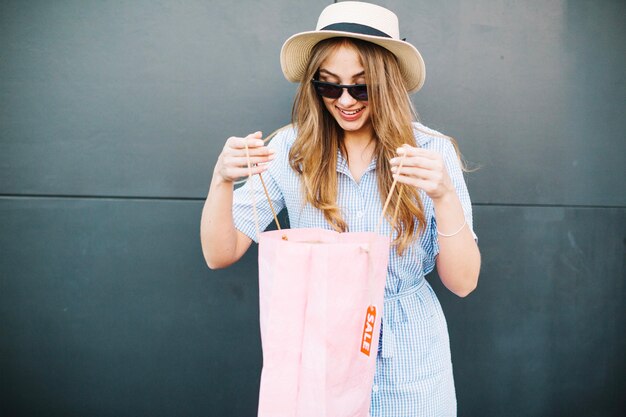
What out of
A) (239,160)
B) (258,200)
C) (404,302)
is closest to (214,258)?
(258,200)

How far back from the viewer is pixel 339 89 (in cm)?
138

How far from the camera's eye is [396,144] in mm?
1414

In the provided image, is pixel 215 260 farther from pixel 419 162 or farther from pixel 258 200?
pixel 419 162

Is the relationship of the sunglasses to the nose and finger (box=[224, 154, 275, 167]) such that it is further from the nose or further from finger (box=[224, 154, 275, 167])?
finger (box=[224, 154, 275, 167])

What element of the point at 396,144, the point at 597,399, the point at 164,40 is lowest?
the point at 597,399

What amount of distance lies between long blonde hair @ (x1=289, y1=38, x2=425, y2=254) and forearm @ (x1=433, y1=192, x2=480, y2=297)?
0.15m

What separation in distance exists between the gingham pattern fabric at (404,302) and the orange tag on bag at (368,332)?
12.6 inches

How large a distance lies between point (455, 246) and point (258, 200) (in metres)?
0.65

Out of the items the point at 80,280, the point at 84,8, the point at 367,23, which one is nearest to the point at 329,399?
the point at 367,23

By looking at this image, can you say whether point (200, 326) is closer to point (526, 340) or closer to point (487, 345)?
point (487, 345)

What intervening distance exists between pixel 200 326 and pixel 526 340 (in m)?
1.72

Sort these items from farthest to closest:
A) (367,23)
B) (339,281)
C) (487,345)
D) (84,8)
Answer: (487,345)
(84,8)
(367,23)
(339,281)

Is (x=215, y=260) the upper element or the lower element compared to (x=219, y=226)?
lower

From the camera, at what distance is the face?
1389 millimetres
